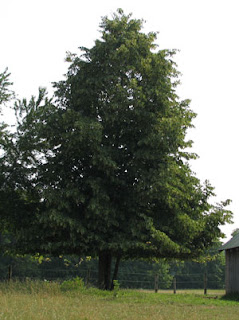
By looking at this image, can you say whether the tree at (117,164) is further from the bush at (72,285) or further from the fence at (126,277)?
the fence at (126,277)

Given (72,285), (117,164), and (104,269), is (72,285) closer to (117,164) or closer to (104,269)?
(104,269)

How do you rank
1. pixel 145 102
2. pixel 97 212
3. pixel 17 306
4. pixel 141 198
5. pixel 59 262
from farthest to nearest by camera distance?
pixel 59 262
pixel 145 102
pixel 141 198
pixel 97 212
pixel 17 306

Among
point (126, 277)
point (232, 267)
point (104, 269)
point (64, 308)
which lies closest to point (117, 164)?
point (104, 269)

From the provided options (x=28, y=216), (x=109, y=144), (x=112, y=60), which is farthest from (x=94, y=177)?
(x=112, y=60)

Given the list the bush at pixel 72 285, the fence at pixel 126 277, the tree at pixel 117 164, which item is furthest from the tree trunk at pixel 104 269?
the fence at pixel 126 277

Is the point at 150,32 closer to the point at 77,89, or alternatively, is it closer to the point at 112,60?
the point at 112,60

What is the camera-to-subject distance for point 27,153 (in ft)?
65.8

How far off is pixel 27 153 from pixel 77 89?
4.05 metres

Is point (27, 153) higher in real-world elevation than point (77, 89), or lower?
lower

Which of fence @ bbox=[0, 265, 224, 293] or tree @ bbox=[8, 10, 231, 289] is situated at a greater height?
tree @ bbox=[8, 10, 231, 289]

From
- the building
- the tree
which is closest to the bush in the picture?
the tree

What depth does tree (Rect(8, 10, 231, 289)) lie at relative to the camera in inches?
669

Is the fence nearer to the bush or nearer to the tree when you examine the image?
the tree

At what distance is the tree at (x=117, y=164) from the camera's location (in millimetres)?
16984
